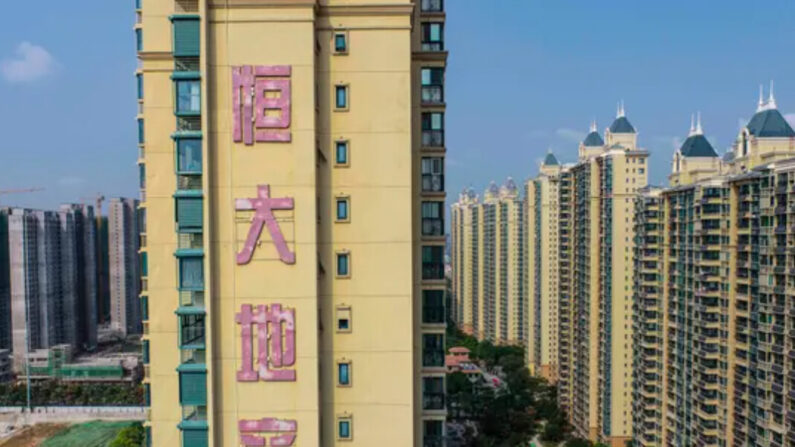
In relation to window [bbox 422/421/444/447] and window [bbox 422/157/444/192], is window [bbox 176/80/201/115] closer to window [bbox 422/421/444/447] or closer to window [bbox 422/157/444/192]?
window [bbox 422/157/444/192]

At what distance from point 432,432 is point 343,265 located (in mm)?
1946

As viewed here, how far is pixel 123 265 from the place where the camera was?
131 feet

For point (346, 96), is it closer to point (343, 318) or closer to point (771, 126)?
point (343, 318)

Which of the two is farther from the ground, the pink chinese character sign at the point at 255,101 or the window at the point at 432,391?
the pink chinese character sign at the point at 255,101

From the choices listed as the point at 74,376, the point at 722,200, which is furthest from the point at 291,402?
the point at 74,376

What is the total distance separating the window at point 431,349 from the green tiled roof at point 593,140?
2314 cm

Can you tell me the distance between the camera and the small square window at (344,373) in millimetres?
4520

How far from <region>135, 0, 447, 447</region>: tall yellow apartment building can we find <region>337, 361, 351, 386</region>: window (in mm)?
13

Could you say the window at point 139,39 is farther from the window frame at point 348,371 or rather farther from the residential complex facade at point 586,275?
the residential complex facade at point 586,275

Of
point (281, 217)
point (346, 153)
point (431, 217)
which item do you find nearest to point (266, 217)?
point (281, 217)

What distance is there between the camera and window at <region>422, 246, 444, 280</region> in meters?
5.20

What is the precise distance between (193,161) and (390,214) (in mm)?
1545

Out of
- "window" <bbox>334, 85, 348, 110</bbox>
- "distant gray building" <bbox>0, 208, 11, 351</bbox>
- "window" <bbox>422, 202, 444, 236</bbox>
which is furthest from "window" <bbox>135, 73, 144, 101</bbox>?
"distant gray building" <bbox>0, 208, 11, 351</bbox>

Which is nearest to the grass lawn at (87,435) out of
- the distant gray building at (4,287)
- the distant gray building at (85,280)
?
the distant gray building at (4,287)
